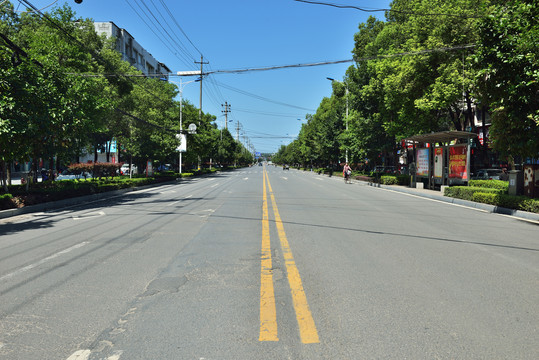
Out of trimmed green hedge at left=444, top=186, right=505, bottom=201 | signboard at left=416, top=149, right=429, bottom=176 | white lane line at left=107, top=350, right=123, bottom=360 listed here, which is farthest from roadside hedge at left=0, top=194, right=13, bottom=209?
signboard at left=416, top=149, right=429, bottom=176

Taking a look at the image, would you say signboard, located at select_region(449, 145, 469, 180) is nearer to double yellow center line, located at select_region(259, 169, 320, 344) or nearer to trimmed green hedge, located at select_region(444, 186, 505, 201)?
trimmed green hedge, located at select_region(444, 186, 505, 201)

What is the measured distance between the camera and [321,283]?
4551 millimetres

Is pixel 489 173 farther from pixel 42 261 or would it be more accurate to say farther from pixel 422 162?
pixel 42 261

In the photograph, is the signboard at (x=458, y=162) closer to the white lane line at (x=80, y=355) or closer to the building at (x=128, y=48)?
the white lane line at (x=80, y=355)

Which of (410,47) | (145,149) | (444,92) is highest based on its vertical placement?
(410,47)

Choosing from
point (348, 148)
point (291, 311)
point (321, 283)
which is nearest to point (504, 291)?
point (321, 283)

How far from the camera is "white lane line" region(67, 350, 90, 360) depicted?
2.80 meters

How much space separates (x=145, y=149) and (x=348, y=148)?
2025 cm

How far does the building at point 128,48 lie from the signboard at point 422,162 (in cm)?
3744

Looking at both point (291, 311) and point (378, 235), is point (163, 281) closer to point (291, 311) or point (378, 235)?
point (291, 311)

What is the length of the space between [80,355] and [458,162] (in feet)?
67.3

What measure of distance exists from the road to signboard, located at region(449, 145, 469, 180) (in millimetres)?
11654

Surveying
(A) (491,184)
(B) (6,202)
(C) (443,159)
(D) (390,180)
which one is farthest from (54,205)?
(D) (390,180)

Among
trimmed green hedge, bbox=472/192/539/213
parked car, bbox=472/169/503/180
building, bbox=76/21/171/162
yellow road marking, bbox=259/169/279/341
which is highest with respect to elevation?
building, bbox=76/21/171/162
